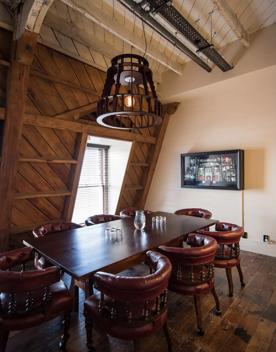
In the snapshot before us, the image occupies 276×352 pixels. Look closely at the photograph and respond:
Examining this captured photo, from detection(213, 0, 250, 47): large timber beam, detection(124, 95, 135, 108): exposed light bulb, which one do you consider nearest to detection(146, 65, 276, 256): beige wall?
detection(213, 0, 250, 47): large timber beam

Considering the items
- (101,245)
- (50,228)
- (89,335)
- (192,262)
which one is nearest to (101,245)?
(101,245)

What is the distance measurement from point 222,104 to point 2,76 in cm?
365

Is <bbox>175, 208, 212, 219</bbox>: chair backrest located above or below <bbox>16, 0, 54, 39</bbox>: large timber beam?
below

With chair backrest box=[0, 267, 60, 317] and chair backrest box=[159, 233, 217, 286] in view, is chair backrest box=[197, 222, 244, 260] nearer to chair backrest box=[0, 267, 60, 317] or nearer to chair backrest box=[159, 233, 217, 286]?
chair backrest box=[159, 233, 217, 286]

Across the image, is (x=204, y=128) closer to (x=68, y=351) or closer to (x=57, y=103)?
(x=57, y=103)

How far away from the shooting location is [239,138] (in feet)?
13.3

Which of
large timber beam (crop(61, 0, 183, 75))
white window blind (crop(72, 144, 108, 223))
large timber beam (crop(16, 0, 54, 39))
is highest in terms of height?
large timber beam (crop(61, 0, 183, 75))

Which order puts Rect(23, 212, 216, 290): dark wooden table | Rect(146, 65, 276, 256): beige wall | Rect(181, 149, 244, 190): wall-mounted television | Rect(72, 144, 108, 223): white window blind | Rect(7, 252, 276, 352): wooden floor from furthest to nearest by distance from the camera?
Rect(72, 144, 108, 223): white window blind → Rect(181, 149, 244, 190): wall-mounted television → Rect(146, 65, 276, 256): beige wall → Rect(7, 252, 276, 352): wooden floor → Rect(23, 212, 216, 290): dark wooden table

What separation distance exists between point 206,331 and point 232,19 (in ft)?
11.8

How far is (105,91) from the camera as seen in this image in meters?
2.03

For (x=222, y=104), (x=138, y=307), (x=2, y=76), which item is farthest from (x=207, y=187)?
(x=2, y=76)

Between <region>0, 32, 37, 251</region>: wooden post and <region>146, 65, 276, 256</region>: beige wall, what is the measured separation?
287cm

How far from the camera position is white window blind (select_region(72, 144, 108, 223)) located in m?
4.73

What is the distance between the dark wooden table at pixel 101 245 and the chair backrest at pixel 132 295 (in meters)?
0.18
